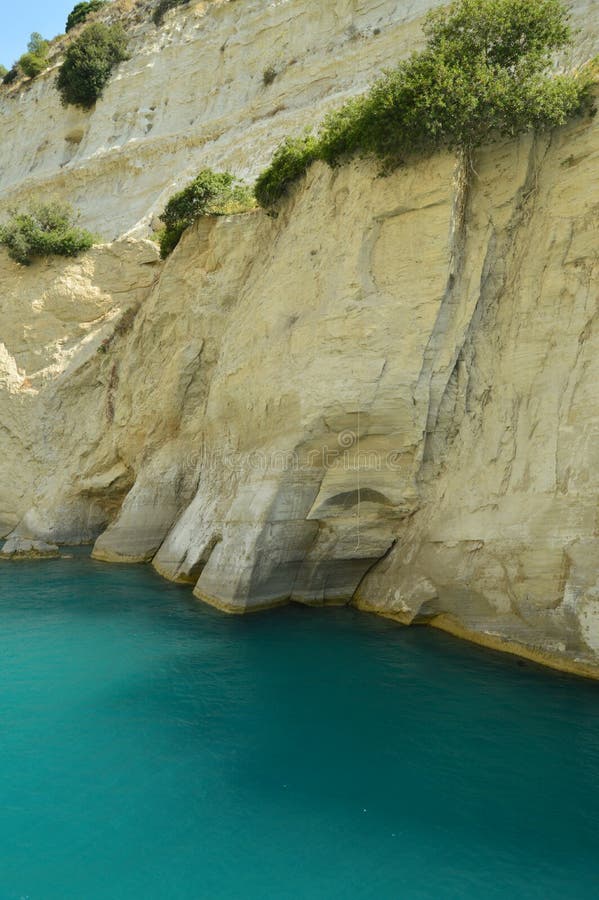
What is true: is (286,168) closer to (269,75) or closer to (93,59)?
(269,75)

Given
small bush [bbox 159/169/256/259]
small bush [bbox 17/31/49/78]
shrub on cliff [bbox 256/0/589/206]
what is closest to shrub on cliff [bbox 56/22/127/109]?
small bush [bbox 17/31/49/78]

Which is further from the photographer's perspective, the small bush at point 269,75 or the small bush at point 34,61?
the small bush at point 34,61

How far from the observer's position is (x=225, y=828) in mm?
5125

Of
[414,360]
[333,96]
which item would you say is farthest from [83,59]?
[414,360]

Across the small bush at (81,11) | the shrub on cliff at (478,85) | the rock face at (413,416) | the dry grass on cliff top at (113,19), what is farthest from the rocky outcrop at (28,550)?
the small bush at (81,11)

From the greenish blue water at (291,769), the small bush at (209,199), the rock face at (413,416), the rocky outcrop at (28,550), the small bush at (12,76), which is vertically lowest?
the rocky outcrop at (28,550)

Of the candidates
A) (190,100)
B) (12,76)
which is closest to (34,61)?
(12,76)

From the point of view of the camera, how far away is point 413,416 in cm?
Result: 1070

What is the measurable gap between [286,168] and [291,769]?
1388 cm

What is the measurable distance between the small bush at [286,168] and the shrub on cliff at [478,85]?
3.28 metres

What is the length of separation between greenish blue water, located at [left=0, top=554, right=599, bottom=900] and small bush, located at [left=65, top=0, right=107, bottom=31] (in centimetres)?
4523

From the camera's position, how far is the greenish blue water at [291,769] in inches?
183

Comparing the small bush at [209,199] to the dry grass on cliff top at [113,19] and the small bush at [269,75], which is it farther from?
the dry grass on cliff top at [113,19]

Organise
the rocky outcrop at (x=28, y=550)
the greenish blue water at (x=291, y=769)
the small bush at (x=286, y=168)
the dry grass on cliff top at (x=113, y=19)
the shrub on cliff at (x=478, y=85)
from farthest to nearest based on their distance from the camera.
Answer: the dry grass on cliff top at (x=113, y=19) → the rocky outcrop at (x=28, y=550) → the small bush at (x=286, y=168) → the shrub on cliff at (x=478, y=85) → the greenish blue water at (x=291, y=769)
